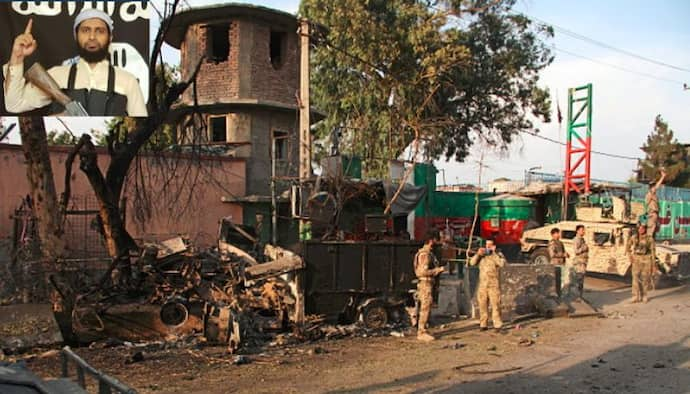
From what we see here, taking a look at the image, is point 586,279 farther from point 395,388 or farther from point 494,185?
point 395,388

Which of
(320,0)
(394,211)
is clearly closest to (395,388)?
(394,211)

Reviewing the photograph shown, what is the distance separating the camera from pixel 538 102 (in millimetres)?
29062

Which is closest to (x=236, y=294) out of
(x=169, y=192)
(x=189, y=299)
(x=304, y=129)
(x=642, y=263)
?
(x=189, y=299)

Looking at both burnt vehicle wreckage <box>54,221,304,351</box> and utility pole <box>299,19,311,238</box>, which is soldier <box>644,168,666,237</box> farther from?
burnt vehicle wreckage <box>54,221,304,351</box>

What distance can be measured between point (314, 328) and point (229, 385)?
9.27 ft

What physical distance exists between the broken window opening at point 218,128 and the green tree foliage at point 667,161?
34.7 metres

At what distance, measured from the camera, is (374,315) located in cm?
1053

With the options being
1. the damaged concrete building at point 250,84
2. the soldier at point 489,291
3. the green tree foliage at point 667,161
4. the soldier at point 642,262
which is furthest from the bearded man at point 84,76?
the green tree foliage at point 667,161

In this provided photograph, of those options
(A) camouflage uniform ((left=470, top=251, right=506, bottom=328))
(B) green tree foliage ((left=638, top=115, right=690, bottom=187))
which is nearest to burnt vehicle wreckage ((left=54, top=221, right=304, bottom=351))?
(A) camouflage uniform ((left=470, top=251, right=506, bottom=328))

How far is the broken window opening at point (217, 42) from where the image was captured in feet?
72.8

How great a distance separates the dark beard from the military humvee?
1251 centimetres

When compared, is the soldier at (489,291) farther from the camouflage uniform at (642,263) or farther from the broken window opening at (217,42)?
the broken window opening at (217,42)

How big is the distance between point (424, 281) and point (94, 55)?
6073 millimetres

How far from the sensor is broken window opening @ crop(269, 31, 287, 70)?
22.8 m
